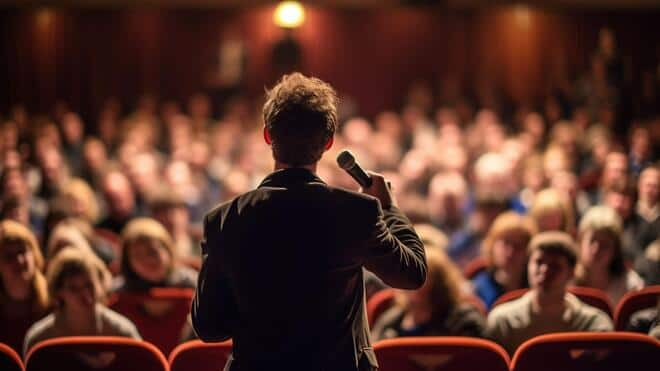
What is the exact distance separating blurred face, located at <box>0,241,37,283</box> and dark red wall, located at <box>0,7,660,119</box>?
42.4ft

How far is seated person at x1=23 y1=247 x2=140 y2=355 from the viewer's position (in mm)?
3600

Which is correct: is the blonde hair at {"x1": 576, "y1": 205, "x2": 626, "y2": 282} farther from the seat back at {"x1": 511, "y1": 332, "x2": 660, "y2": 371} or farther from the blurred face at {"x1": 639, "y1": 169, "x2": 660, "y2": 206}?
the blurred face at {"x1": 639, "y1": 169, "x2": 660, "y2": 206}

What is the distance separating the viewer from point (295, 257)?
2027 mm

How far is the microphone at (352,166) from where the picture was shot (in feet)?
7.02

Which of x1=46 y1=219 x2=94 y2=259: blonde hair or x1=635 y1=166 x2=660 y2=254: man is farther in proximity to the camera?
x1=635 y1=166 x2=660 y2=254: man

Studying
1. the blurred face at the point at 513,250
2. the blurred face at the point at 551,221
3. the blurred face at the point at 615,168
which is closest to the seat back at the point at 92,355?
the blurred face at the point at 513,250

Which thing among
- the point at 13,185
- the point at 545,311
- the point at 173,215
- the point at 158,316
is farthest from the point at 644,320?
the point at 13,185

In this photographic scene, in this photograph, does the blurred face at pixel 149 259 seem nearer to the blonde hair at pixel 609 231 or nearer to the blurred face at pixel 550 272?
the blurred face at pixel 550 272

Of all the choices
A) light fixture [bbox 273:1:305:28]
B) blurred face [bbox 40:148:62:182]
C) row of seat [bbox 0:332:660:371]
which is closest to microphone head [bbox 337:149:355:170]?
row of seat [bbox 0:332:660:371]

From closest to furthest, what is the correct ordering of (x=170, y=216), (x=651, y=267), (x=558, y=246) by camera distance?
(x=558, y=246)
(x=651, y=267)
(x=170, y=216)

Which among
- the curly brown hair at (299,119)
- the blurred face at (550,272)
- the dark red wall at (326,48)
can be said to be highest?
the dark red wall at (326,48)

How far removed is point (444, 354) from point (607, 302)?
1.45 meters

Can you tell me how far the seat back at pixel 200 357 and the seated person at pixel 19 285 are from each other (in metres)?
1.29

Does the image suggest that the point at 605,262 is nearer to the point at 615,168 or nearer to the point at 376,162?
the point at 615,168
